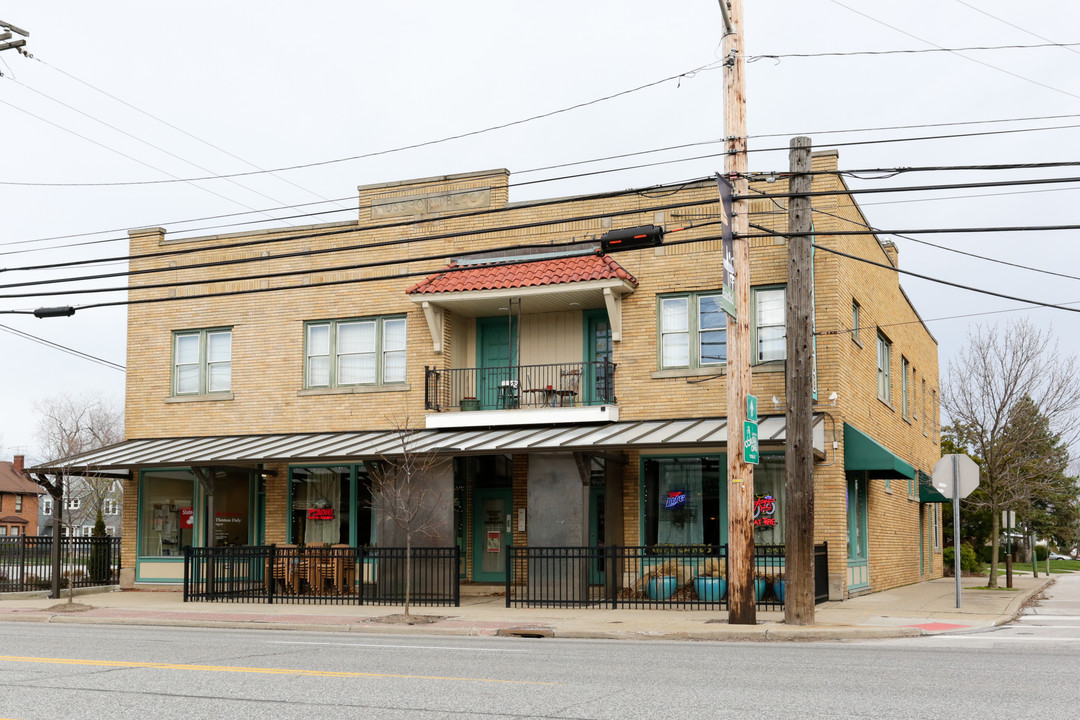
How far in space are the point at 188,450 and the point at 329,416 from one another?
3170 millimetres

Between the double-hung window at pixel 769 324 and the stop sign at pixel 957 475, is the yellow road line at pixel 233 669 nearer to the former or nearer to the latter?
the stop sign at pixel 957 475

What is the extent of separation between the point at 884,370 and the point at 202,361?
16.6m

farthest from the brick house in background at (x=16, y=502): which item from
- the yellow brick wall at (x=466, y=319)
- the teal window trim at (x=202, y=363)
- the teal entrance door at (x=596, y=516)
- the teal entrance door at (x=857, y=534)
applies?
the teal entrance door at (x=857, y=534)

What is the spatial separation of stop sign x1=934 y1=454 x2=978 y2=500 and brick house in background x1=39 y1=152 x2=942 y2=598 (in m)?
1.21

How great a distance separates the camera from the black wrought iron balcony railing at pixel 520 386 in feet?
73.9

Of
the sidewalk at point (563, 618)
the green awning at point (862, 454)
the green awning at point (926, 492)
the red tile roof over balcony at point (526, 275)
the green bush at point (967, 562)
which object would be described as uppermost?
the red tile roof over balcony at point (526, 275)

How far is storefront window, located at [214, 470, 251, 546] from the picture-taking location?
25.0 m

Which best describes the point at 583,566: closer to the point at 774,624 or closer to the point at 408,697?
the point at 774,624

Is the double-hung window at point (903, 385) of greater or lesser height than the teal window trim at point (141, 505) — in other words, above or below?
above

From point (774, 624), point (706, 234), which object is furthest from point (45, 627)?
point (706, 234)

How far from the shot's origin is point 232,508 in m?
25.2

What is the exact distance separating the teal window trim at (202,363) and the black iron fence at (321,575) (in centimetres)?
471

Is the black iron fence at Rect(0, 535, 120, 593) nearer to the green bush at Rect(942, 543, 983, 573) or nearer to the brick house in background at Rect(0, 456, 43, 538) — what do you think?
the green bush at Rect(942, 543, 983, 573)

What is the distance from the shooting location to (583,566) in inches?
776
